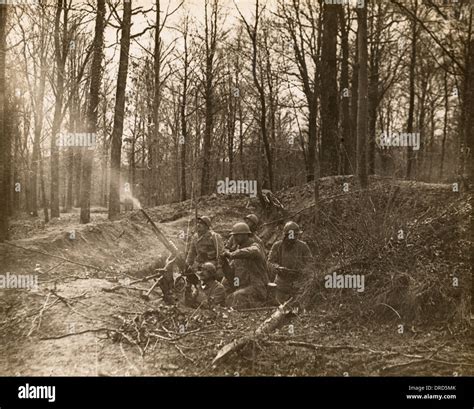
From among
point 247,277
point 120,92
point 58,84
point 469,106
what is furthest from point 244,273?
point 58,84

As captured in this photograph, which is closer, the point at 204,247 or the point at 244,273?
the point at 244,273

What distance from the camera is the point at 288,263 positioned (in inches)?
344

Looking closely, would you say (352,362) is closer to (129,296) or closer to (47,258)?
(129,296)

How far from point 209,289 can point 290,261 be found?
1692 mm

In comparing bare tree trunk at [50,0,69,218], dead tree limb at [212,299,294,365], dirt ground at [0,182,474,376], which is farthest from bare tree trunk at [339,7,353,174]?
bare tree trunk at [50,0,69,218]

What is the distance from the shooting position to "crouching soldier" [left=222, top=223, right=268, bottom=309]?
7.86m

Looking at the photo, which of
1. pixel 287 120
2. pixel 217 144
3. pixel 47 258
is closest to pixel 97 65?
pixel 47 258

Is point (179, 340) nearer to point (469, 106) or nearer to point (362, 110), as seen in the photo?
point (469, 106)

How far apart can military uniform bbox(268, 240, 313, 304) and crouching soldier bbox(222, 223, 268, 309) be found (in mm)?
387

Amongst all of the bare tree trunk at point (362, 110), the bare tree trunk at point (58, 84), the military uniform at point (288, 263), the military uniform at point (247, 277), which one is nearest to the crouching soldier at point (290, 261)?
the military uniform at point (288, 263)

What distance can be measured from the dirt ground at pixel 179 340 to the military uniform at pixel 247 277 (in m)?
0.41

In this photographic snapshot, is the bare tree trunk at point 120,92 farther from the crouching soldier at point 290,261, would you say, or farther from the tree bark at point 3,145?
the crouching soldier at point 290,261

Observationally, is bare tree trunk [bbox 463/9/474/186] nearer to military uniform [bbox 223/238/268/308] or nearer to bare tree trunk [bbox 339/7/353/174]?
bare tree trunk [bbox 339/7/353/174]

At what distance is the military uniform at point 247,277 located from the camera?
7.84 meters
